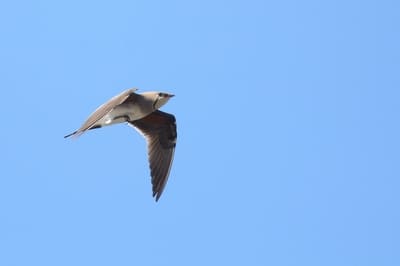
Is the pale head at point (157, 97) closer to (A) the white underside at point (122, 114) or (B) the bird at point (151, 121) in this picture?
(B) the bird at point (151, 121)

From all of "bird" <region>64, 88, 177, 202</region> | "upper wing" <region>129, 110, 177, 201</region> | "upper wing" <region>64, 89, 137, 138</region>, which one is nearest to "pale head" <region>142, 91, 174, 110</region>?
"bird" <region>64, 88, 177, 202</region>

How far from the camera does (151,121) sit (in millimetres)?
19516

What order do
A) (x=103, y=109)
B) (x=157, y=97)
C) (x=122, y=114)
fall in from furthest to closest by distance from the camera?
(x=157, y=97), (x=122, y=114), (x=103, y=109)

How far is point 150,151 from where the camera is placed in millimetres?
19422

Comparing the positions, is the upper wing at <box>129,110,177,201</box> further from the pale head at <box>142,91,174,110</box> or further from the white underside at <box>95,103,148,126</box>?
the white underside at <box>95,103,148,126</box>

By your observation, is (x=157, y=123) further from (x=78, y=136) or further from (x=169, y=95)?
(x=78, y=136)

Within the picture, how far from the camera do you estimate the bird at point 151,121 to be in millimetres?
17141

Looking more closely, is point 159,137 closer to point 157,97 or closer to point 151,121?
point 151,121

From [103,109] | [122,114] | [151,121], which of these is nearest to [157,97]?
[122,114]

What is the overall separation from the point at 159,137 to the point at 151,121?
40 centimetres

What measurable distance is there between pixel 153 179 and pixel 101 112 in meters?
3.03

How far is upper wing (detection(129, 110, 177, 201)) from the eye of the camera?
19.3m

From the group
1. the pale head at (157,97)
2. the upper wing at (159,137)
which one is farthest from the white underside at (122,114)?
the upper wing at (159,137)

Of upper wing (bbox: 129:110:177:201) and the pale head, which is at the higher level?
the pale head
